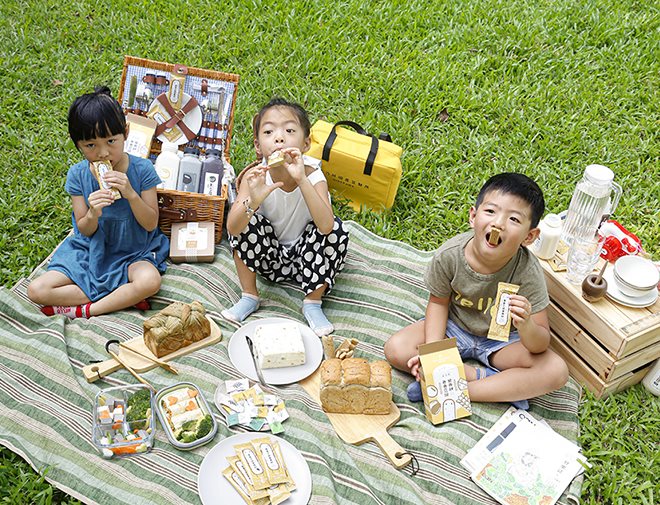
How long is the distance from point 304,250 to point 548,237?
1.32 metres

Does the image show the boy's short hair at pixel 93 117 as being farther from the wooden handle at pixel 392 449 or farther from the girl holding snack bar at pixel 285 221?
the wooden handle at pixel 392 449

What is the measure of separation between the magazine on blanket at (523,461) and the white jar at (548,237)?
0.86m

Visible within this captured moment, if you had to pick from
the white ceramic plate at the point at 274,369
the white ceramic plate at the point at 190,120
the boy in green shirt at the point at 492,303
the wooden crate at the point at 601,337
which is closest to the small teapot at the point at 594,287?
the wooden crate at the point at 601,337

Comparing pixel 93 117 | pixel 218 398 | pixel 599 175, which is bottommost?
pixel 218 398

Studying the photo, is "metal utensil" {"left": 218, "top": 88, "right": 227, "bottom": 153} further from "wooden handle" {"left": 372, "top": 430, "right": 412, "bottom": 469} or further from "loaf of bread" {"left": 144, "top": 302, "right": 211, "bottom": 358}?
"wooden handle" {"left": 372, "top": 430, "right": 412, "bottom": 469}

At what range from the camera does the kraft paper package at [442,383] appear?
3197mm

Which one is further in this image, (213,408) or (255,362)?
(255,362)

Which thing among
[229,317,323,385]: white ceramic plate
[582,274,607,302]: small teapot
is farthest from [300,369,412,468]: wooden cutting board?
[582,274,607,302]: small teapot

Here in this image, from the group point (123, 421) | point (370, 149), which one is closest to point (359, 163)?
point (370, 149)

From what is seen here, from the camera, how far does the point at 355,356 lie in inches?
142

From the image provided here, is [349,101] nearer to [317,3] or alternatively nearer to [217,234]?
[317,3]

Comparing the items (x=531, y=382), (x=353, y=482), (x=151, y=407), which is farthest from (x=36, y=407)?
(x=531, y=382)

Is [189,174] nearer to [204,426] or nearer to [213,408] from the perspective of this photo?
[213,408]

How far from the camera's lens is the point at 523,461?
3.09 m
